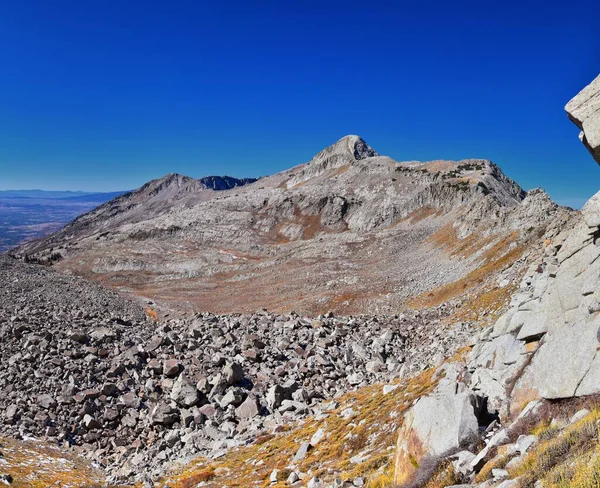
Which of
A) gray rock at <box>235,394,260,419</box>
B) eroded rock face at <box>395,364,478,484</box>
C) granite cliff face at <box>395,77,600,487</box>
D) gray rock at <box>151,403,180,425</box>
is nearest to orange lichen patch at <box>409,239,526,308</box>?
gray rock at <box>235,394,260,419</box>

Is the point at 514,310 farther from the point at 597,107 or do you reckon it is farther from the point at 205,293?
the point at 205,293

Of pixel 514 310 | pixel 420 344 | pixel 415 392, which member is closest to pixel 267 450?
pixel 415 392

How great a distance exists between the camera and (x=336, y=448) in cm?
1445

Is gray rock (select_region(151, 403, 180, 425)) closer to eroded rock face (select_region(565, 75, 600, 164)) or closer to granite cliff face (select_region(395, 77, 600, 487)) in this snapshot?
granite cliff face (select_region(395, 77, 600, 487))

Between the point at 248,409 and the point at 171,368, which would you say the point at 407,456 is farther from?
the point at 171,368

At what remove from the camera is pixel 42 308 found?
3688cm

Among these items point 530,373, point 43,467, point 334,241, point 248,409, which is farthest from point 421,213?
point 43,467

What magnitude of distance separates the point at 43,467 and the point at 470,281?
38813 millimetres

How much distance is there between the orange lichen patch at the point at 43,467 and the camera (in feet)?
52.2

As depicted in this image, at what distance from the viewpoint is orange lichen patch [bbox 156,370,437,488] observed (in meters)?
12.4

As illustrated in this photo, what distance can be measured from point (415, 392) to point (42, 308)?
35.1 metres

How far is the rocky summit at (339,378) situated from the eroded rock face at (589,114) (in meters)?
0.06

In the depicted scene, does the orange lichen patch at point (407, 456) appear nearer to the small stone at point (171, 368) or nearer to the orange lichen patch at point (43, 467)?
the orange lichen patch at point (43, 467)

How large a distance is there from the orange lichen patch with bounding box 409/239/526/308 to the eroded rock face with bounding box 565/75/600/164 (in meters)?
29.5
